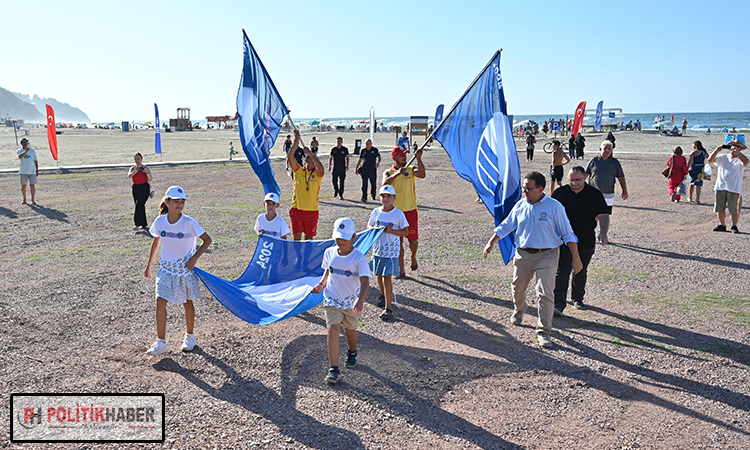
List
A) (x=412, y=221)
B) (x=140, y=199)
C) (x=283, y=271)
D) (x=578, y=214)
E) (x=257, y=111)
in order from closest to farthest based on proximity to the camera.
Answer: (x=283, y=271) < (x=578, y=214) < (x=412, y=221) < (x=257, y=111) < (x=140, y=199)

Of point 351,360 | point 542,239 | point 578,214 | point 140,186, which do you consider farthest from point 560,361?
point 140,186

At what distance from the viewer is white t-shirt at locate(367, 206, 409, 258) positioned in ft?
23.0

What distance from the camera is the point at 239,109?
867 centimetres

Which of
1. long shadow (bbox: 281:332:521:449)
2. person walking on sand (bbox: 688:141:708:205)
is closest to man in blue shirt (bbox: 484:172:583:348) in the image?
long shadow (bbox: 281:332:521:449)

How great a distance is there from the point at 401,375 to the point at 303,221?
3.94 m

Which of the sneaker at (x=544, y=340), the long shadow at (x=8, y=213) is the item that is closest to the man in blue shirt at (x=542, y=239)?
the sneaker at (x=544, y=340)

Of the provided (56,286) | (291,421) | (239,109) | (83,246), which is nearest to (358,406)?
(291,421)

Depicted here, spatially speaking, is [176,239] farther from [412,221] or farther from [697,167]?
[697,167]

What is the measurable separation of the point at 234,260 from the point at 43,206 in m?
9.23

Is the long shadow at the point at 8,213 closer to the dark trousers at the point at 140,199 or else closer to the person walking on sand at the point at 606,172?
the dark trousers at the point at 140,199

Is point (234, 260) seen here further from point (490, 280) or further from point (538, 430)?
→ point (538, 430)

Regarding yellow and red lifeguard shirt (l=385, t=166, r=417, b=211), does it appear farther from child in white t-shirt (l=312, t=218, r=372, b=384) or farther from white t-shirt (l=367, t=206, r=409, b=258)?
child in white t-shirt (l=312, t=218, r=372, b=384)

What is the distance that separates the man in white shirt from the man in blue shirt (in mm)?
7260

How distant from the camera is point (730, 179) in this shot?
38.1ft
